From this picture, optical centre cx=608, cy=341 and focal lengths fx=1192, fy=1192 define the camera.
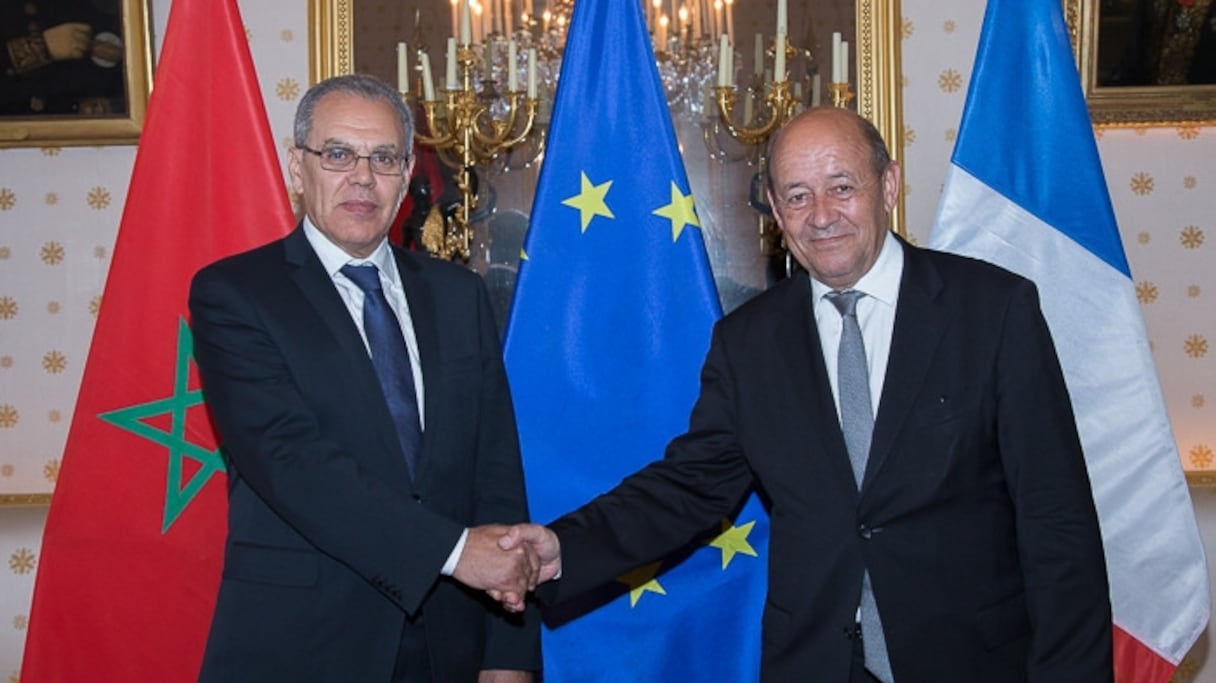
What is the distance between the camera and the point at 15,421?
370cm

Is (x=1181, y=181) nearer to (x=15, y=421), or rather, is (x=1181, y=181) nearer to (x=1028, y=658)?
(x=1028, y=658)

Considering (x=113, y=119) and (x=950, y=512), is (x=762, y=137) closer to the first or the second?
(x=950, y=512)

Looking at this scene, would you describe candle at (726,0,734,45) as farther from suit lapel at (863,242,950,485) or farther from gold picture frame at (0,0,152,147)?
gold picture frame at (0,0,152,147)

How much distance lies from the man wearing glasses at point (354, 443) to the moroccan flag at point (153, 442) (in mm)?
740

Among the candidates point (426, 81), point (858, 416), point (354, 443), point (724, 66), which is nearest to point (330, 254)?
point (354, 443)

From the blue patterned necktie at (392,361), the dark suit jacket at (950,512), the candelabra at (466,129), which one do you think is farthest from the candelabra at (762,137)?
the blue patterned necktie at (392,361)

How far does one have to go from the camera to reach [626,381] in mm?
2850

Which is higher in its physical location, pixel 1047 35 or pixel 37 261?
pixel 1047 35

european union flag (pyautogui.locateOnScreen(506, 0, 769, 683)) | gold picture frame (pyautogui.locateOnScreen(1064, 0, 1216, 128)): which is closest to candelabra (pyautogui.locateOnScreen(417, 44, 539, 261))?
european union flag (pyautogui.locateOnScreen(506, 0, 769, 683))

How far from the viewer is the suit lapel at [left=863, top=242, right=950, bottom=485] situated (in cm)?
207

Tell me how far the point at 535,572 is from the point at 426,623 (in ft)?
0.87

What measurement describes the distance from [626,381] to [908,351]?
88 centimetres

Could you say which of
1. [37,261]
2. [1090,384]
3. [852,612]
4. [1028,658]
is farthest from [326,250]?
[37,261]

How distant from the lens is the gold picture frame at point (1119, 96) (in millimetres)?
3635
